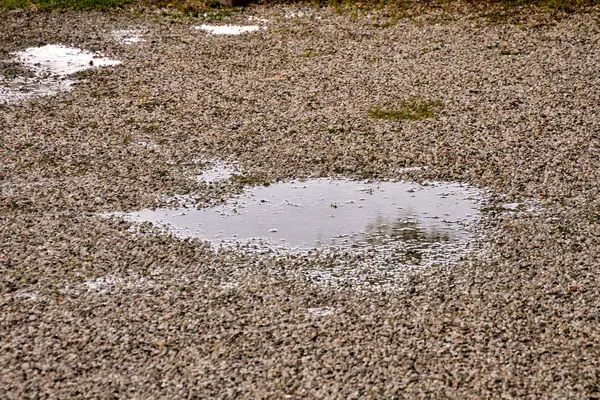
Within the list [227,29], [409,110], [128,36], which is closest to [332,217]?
[409,110]

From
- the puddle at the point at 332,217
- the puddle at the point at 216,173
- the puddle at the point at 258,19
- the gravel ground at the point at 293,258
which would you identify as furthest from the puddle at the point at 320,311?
the puddle at the point at 258,19

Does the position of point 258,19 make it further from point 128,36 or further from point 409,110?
point 409,110

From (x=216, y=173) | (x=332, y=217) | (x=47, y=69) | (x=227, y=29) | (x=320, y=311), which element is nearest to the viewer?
(x=320, y=311)

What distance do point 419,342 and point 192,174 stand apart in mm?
3060

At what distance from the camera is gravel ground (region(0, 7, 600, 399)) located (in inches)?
173

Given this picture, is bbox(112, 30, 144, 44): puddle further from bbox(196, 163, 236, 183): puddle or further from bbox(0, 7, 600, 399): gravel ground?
bbox(196, 163, 236, 183): puddle

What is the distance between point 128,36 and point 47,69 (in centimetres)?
194

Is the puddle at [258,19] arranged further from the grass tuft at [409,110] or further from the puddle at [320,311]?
the puddle at [320,311]

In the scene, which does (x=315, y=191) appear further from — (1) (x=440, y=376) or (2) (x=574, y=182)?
(1) (x=440, y=376)

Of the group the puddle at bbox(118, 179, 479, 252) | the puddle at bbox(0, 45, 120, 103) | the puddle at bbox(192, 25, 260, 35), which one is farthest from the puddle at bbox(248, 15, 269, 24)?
the puddle at bbox(118, 179, 479, 252)

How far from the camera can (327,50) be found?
11047 millimetres

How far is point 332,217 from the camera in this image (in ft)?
20.6

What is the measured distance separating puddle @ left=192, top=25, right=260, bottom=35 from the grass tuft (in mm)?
4253

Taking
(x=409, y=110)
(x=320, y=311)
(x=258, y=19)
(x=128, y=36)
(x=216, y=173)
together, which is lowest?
(x=320, y=311)
